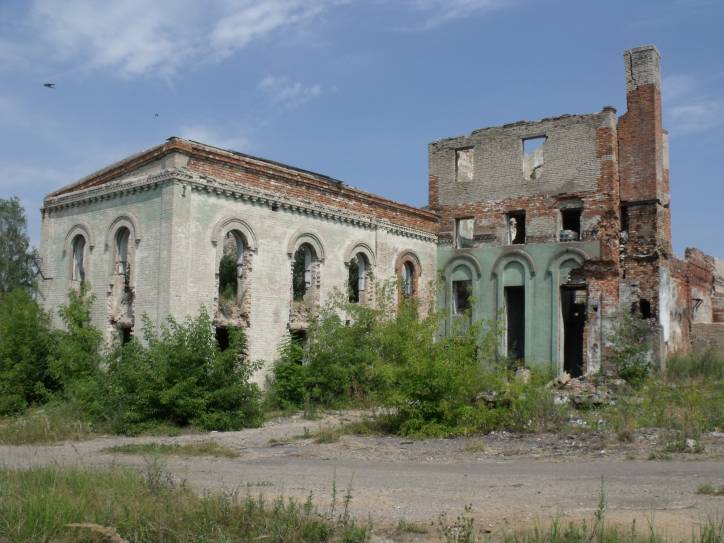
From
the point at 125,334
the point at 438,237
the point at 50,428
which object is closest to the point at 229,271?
the point at 438,237

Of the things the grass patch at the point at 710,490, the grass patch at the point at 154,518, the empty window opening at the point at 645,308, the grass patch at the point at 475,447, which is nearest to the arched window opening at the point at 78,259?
the grass patch at the point at 475,447

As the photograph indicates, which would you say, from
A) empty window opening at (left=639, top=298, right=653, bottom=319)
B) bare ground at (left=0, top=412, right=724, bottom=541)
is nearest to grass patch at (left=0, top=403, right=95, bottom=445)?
bare ground at (left=0, top=412, right=724, bottom=541)

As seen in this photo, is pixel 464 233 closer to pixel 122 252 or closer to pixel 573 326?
pixel 573 326

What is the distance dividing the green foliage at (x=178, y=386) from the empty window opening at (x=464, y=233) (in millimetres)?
11873

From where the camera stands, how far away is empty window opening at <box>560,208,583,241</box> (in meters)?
23.2

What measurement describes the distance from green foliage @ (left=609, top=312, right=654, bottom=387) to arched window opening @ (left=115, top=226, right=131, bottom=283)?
13.9 meters

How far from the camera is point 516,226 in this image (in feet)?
82.1

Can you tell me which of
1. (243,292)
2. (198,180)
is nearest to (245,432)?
(243,292)

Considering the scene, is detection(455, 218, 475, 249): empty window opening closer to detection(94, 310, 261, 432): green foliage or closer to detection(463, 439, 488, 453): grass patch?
detection(94, 310, 261, 432): green foliage

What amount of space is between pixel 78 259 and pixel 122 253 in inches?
82.4

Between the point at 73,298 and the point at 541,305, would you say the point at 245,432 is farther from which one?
the point at 541,305

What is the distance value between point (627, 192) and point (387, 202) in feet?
24.4

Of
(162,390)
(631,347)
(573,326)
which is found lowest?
(162,390)

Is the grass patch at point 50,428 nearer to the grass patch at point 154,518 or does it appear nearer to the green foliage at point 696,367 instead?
the grass patch at point 154,518
